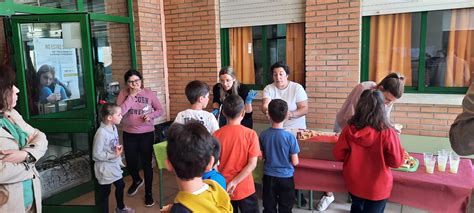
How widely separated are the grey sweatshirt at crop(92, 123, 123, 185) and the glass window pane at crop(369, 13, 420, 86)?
3388mm

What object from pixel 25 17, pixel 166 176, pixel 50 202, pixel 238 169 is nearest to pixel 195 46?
pixel 166 176

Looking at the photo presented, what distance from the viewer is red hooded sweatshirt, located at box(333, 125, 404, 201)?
2508 millimetres

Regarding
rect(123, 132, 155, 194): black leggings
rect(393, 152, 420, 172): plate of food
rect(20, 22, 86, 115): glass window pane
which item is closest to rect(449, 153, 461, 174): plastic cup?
rect(393, 152, 420, 172): plate of food

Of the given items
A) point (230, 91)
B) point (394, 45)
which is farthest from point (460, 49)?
point (230, 91)

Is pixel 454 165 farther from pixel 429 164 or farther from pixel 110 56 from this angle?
pixel 110 56

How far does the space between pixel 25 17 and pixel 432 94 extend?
4657 millimetres

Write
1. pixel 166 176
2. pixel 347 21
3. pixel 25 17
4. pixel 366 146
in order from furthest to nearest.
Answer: pixel 166 176, pixel 347 21, pixel 25 17, pixel 366 146

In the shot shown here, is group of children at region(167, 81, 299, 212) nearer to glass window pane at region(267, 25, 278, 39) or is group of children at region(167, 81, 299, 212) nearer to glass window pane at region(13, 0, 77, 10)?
glass window pane at region(13, 0, 77, 10)

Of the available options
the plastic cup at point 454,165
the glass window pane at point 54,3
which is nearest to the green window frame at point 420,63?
the plastic cup at point 454,165

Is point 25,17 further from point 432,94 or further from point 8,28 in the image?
point 432,94

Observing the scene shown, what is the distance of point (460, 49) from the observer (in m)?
4.11

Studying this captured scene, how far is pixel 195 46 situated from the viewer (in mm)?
5656

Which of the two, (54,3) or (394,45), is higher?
(54,3)

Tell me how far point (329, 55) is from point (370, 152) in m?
2.32
